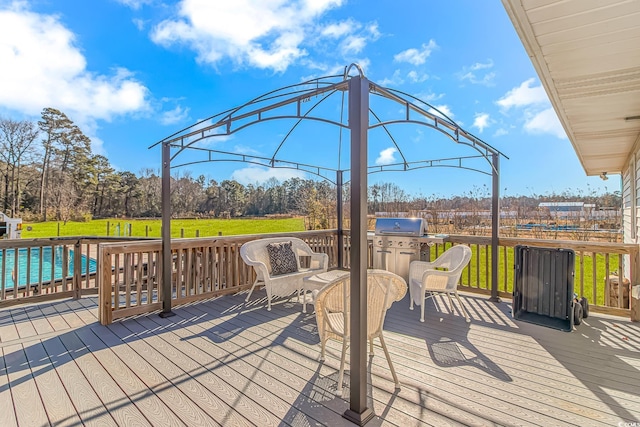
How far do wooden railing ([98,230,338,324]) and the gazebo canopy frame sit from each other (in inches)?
12.3

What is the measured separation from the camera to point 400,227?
520 centimetres

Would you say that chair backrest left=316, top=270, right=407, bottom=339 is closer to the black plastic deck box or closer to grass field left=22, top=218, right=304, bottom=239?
the black plastic deck box

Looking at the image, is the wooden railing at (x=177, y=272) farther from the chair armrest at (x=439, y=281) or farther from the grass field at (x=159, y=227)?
the grass field at (x=159, y=227)

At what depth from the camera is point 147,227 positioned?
47.4 ft

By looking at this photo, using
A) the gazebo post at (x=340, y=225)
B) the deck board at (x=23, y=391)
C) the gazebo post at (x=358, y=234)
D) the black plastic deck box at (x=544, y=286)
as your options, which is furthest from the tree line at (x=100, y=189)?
the deck board at (x=23, y=391)

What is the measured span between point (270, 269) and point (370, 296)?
2436mm

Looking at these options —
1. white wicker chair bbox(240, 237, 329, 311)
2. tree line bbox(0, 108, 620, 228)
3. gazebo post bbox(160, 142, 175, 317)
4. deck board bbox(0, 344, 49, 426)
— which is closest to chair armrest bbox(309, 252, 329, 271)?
white wicker chair bbox(240, 237, 329, 311)

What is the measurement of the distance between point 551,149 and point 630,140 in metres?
3.82

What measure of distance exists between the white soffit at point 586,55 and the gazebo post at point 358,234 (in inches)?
36.5

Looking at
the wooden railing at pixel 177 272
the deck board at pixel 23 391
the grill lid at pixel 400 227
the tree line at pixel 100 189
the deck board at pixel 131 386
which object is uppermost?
the tree line at pixel 100 189

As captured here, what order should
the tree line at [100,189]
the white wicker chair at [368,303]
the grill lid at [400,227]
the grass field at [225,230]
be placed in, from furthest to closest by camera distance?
the tree line at [100,189] < the grass field at [225,230] < the grill lid at [400,227] < the white wicker chair at [368,303]

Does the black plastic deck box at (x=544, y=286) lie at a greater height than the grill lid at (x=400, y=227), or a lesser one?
lesser

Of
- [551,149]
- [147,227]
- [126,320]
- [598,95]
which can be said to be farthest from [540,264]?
[147,227]

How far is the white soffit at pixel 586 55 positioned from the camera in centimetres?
172
